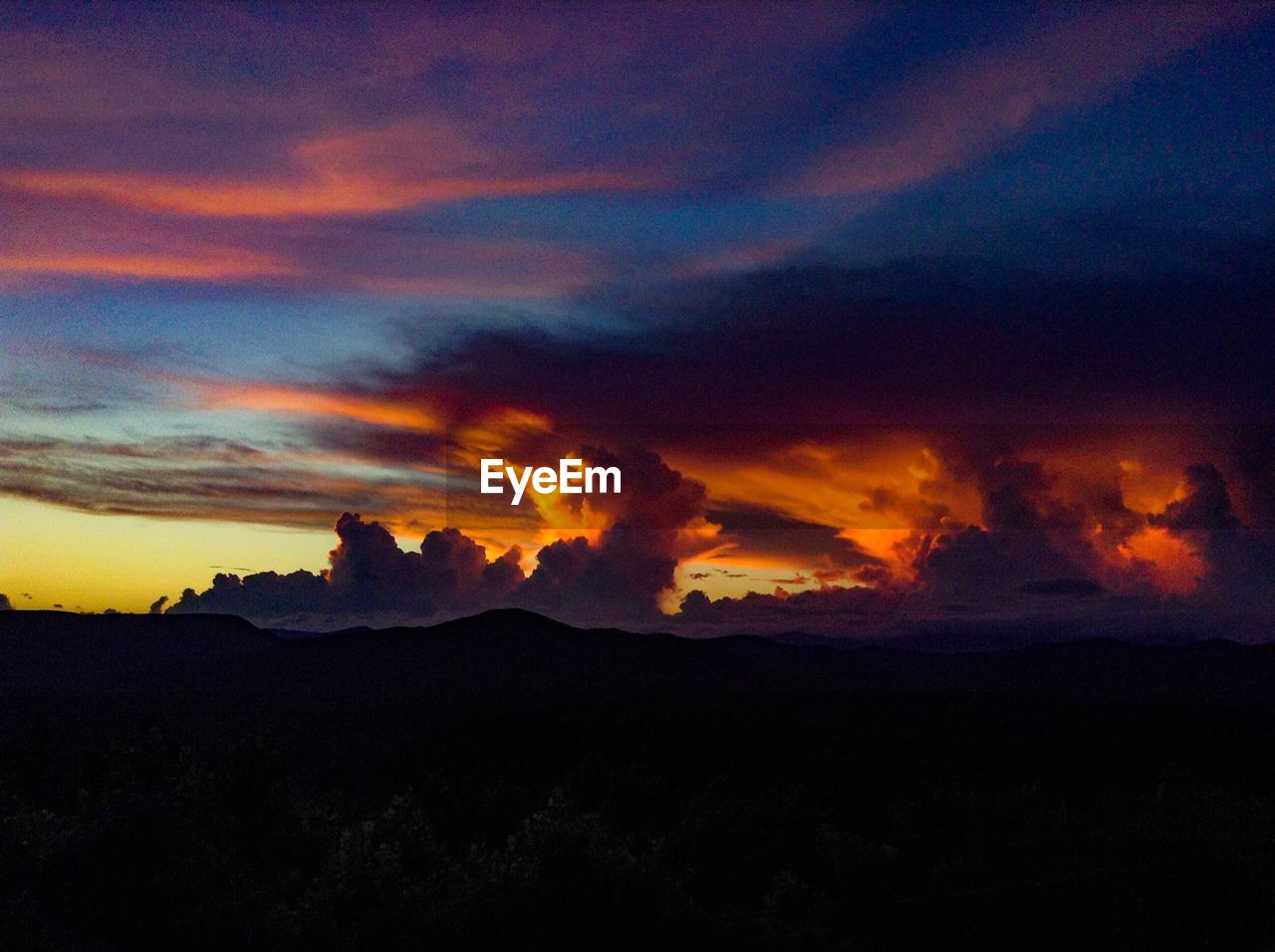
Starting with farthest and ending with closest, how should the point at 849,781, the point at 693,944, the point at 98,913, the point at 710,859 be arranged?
the point at 849,781 < the point at 710,859 < the point at 98,913 < the point at 693,944

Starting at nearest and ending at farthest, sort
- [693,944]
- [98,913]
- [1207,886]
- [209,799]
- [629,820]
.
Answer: [693,944] → [1207,886] → [98,913] → [209,799] → [629,820]

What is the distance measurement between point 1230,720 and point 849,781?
87812 millimetres

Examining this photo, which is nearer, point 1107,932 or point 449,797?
point 1107,932

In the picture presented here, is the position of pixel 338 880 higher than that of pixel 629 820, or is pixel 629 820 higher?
pixel 338 880

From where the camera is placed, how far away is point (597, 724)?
17112cm

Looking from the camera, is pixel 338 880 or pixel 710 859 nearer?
pixel 338 880

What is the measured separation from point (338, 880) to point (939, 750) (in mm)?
97445

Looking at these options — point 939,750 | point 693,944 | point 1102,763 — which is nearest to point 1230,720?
point 1102,763

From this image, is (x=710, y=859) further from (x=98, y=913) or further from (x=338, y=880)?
(x=98, y=913)

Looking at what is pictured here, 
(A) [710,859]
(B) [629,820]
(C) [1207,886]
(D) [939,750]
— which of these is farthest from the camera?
(D) [939,750]

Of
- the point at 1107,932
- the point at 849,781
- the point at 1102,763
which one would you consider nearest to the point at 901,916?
the point at 1107,932

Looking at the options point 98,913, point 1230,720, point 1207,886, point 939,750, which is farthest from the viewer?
point 1230,720

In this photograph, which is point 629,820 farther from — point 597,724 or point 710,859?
point 597,724

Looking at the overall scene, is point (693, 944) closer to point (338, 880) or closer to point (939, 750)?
point (338, 880)
